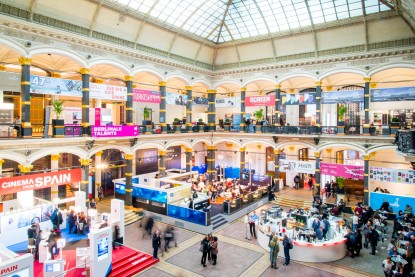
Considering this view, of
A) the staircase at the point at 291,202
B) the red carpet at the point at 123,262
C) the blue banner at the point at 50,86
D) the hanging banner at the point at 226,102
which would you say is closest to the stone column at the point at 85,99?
the blue banner at the point at 50,86

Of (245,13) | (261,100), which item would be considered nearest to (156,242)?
(261,100)

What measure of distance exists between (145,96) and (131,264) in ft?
39.6

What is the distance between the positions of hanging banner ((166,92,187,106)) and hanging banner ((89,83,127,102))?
4073 mm

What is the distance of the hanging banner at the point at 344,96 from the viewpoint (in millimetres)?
20453

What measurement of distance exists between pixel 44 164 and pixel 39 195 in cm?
241

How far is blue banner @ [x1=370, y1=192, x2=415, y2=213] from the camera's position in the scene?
1927 cm

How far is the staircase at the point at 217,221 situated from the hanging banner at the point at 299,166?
7.20 m

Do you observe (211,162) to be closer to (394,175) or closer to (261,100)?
(261,100)

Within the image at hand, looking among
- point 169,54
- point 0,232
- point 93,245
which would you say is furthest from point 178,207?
point 169,54

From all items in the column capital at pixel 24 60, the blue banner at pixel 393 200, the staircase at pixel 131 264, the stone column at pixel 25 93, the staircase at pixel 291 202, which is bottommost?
the staircase at pixel 131 264

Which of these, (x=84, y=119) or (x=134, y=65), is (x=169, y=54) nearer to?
(x=134, y=65)

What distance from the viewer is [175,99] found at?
24.0m

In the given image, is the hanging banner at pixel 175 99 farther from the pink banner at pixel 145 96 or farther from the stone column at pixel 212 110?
the stone column at pixel 212 110

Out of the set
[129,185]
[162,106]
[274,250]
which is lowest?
[274,250]
